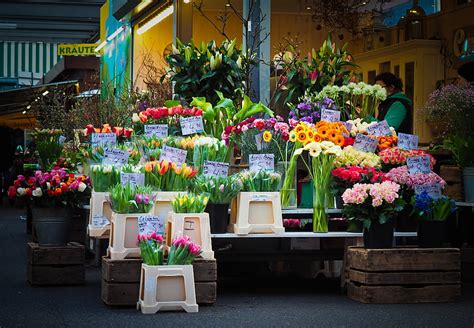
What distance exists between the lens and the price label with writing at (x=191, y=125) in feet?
25.3

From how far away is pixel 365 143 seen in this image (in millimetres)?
7324

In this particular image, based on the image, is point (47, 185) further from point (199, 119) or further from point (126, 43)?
point (126, 43)

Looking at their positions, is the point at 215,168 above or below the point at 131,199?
above

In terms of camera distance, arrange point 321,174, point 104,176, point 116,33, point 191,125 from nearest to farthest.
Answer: point 321,174 < point 104,176 < point 191,125 < point 116,33

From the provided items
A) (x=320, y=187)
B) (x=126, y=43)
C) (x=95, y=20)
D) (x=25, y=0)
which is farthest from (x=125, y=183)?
(x=95, y=20)

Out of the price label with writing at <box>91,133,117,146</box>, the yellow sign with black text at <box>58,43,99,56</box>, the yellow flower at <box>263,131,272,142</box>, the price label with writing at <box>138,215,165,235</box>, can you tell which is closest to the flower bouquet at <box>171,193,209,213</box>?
the price label with writing at <box>138,215,165,235</box>

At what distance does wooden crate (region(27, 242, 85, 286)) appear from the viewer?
7672mm

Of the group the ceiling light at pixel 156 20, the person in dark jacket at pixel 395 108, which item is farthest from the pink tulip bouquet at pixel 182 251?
the ceiling light at pixel 156 20

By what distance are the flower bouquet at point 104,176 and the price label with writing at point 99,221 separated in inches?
7.9

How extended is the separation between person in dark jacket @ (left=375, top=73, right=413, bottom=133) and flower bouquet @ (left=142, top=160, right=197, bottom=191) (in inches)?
92.2

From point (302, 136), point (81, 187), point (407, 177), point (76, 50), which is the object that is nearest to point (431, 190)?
point (407, 177)

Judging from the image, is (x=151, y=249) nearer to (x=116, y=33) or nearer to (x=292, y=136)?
(x=292, y=136)

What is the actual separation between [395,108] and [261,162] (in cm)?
205

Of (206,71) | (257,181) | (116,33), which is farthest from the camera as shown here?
(116,33)
